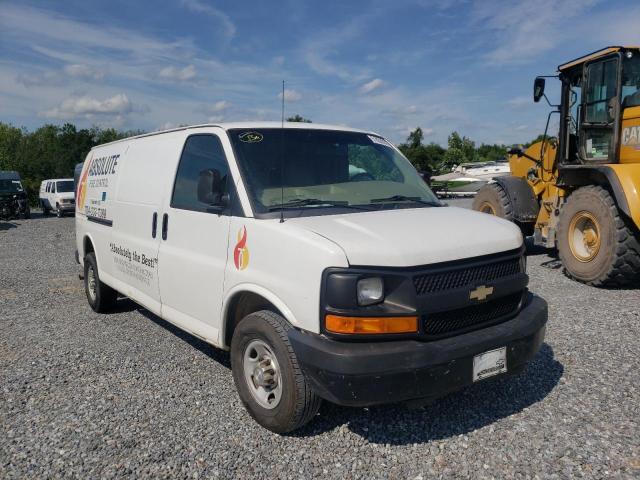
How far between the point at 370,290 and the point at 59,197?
25243mm

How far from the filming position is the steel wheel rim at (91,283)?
6484mm

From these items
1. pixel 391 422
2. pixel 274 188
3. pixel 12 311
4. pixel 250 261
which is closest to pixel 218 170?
pixel 274 188

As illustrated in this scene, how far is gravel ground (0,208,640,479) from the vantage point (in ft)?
10.1

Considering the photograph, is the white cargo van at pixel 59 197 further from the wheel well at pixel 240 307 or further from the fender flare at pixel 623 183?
the wheel well at pixel 240 307

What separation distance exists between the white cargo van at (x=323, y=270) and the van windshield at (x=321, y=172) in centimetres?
1

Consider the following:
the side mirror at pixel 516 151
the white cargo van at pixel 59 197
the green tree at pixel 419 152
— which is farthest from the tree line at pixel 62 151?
the side mirror at pixel 516 151

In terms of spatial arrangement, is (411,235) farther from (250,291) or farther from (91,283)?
(91,283)

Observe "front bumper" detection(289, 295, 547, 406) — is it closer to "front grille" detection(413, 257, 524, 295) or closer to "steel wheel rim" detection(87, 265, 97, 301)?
"front grille" detection(413, 257, 524, 295)

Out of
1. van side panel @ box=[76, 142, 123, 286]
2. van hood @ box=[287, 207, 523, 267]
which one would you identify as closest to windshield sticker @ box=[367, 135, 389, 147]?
van hood @ box=[287, 207, 523, 267]

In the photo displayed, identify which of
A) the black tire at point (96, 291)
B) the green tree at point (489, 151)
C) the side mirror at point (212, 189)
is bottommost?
the black tire at point (96, 291)

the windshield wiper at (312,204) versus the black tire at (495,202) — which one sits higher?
the windshield wiper at (312,204)

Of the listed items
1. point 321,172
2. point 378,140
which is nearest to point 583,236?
point 378,140

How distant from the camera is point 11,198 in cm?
2312

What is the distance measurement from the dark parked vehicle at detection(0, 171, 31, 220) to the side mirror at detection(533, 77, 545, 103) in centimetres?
2242
